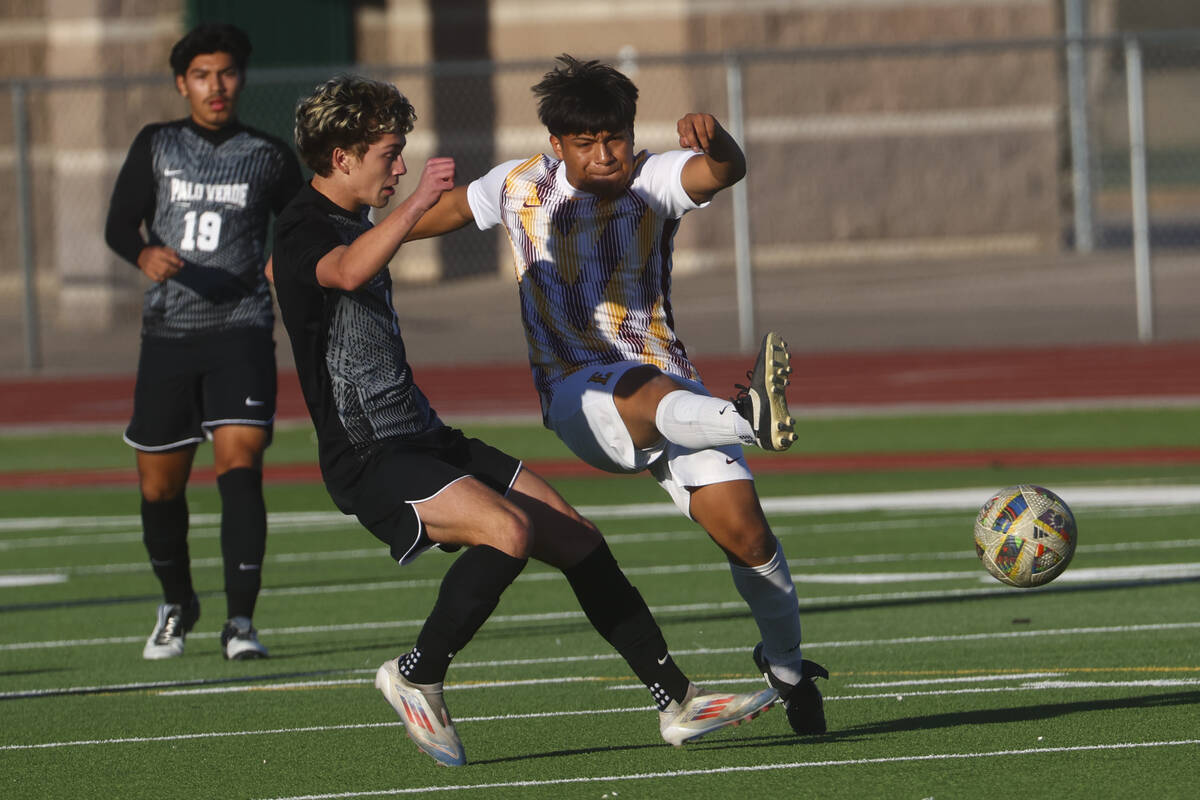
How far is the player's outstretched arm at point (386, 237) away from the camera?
552 cm

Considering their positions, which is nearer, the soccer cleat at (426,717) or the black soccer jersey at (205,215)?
the soccer cleat at (426,717)

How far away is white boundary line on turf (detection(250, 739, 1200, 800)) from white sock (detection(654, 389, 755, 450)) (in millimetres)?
905

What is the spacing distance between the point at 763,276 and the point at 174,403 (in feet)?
73.8

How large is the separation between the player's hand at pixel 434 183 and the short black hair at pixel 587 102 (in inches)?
20.8

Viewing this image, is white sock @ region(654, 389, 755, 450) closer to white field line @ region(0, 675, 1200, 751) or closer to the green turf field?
the green turf field

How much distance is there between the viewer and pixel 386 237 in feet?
18.0

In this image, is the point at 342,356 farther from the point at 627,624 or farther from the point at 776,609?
the point at 776,609

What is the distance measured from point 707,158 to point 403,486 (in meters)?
1.35

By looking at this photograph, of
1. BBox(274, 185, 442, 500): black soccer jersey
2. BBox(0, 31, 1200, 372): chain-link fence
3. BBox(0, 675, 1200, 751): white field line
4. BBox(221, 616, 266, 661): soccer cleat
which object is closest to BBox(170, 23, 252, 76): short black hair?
BBox(221, 616, 266, 661): soccer cleat

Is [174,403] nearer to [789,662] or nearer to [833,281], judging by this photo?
[789,662]

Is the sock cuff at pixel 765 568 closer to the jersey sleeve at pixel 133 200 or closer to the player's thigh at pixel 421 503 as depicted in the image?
the player's thigh at pixel 421 503

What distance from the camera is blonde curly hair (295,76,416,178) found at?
5895 millimetres

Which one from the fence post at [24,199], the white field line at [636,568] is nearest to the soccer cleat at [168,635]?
the white field line at [636,568]

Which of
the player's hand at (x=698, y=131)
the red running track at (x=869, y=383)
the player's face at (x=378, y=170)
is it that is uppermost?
the player's hand at (x=698, y=131)
